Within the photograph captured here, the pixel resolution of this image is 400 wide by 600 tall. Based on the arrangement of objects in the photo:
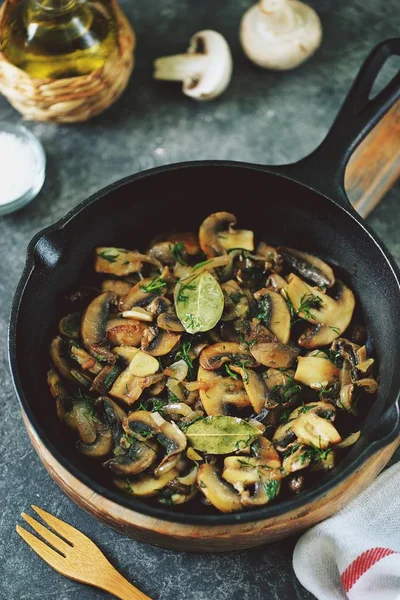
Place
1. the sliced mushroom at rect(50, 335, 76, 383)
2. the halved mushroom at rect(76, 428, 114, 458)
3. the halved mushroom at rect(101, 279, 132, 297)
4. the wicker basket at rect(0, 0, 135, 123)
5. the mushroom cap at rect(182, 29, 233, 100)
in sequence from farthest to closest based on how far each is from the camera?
1. the mushroom cap at rect(182, 29, 233, 100)
2. the wicker basket at rect(0, 0, 135, 123)
3. the halved mushroom at rect(101, 279, 132, 297)
4. the sliced mushroom at rect(50, 335, 76, 383)
5. the halved mushroom at rect(76, 428, 114, 458)

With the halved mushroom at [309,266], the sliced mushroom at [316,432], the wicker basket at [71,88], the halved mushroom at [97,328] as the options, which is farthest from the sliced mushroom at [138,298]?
the wicker basket at [71,88]

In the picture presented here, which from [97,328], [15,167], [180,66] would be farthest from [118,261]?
[180,66]

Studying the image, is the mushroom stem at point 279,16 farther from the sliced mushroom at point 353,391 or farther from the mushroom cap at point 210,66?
the sliced mushroom at point 353,391

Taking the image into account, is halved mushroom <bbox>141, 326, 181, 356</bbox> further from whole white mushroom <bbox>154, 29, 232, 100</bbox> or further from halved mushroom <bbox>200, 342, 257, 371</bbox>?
whole white mushroom <bbox>154, 29, 232, 100</bbox>

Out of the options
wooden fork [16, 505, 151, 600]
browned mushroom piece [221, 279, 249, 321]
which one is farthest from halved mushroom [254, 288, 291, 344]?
wooden fork [16, 505, 151, 600]

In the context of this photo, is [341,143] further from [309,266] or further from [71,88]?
[71,88]

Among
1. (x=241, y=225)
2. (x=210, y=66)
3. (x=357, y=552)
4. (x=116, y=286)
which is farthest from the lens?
(x=210, y=66)
